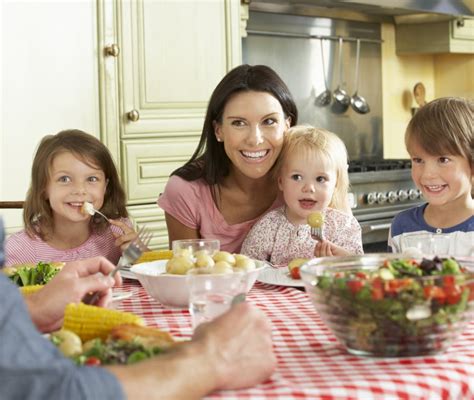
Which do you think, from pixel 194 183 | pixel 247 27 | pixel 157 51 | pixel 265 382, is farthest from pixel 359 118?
pixel 265 382

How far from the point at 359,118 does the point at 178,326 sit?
11.3 feet

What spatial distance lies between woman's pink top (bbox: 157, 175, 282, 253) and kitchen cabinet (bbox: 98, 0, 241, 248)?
0.87 metres

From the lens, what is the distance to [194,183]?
8.39 ft

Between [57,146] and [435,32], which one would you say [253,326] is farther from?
[435,32]

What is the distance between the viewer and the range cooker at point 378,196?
385 centimetres

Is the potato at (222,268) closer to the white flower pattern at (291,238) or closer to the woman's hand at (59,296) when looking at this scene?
the woman's hand at (59,296)

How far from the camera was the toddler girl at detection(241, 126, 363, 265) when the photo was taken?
7.71ft

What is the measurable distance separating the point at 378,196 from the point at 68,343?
9.48 feet

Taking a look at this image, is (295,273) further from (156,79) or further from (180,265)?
(156,79)

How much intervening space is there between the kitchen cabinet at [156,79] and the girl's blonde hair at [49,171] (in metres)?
0.81

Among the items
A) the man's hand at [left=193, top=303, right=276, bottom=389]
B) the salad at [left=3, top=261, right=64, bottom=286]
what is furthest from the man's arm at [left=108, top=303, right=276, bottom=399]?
the salad at [left=3, top=261, right=64, bottom=286]

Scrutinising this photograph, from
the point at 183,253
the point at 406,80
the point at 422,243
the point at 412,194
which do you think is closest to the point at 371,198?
the point at 412,194

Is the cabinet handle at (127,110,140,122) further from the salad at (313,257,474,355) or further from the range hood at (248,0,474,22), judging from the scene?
the salad at (313,257,474,355)

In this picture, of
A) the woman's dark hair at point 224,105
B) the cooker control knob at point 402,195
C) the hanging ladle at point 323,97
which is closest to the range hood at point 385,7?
the hanging ladle at point 323,97
